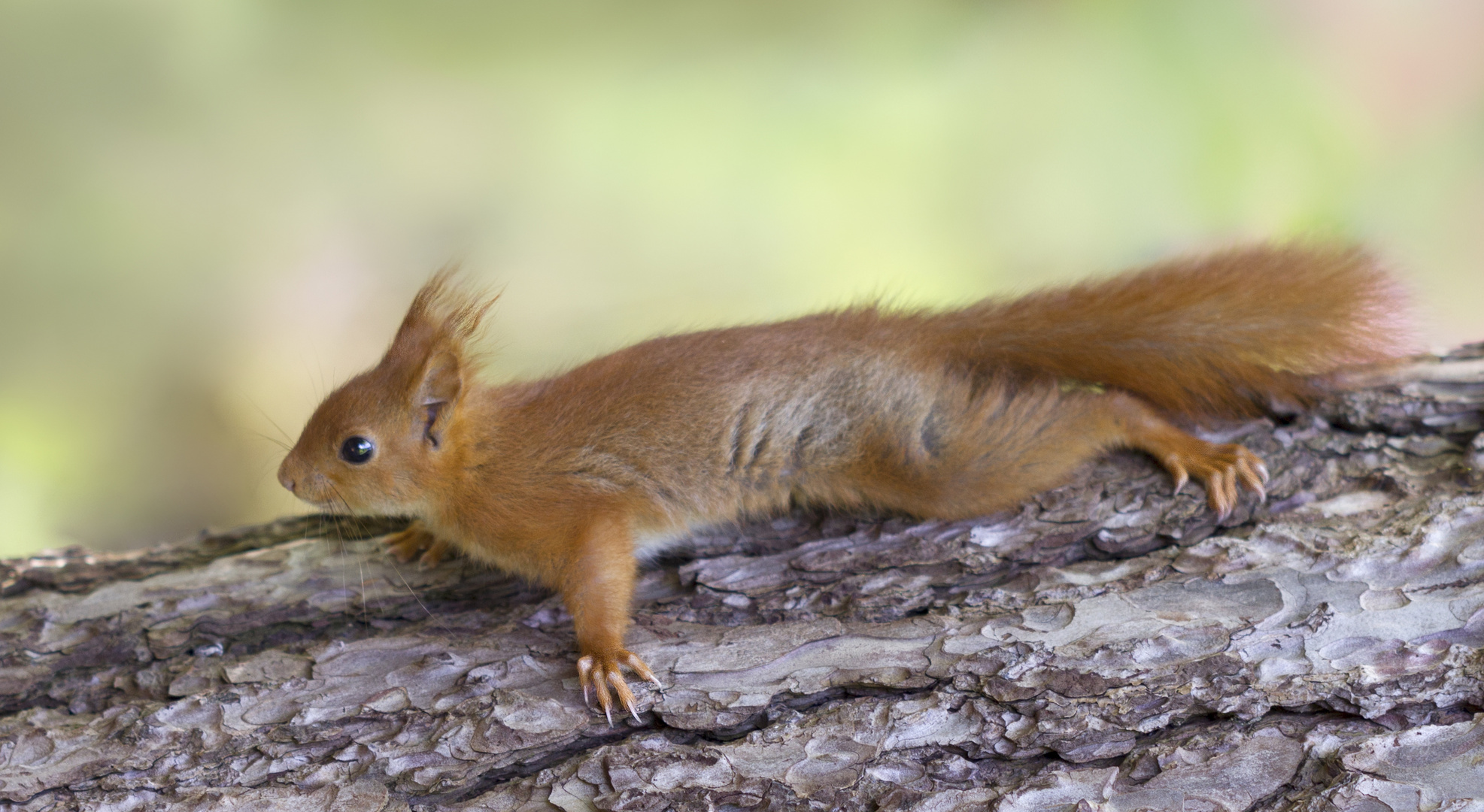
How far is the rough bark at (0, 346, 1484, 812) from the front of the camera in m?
1.48

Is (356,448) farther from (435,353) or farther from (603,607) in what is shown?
(603,607)

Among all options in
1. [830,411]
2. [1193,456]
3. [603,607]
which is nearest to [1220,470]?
[1193,456]

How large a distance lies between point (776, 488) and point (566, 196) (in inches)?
63.1

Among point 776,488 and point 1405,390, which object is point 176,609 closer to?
point 776,488

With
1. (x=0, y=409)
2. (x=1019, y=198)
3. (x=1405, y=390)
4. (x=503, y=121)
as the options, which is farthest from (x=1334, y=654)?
(x=0, y=409)

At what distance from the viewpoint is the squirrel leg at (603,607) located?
Result: 64.2 inches

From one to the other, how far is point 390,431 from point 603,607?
0.62 meters

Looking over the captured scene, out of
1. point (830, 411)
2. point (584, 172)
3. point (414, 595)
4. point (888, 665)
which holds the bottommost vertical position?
point (888, 665)

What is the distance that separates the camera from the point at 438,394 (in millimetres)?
2000

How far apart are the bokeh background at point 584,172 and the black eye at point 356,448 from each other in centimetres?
73

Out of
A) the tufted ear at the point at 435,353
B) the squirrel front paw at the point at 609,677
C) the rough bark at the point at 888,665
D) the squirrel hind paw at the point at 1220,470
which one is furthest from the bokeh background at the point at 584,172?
the squirrel front paw at the point at 609,677

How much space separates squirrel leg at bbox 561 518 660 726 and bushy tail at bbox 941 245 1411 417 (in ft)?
2.93

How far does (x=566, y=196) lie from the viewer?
3.19 metres

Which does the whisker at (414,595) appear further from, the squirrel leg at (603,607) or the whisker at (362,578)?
the squirrel leg at (603,607)
